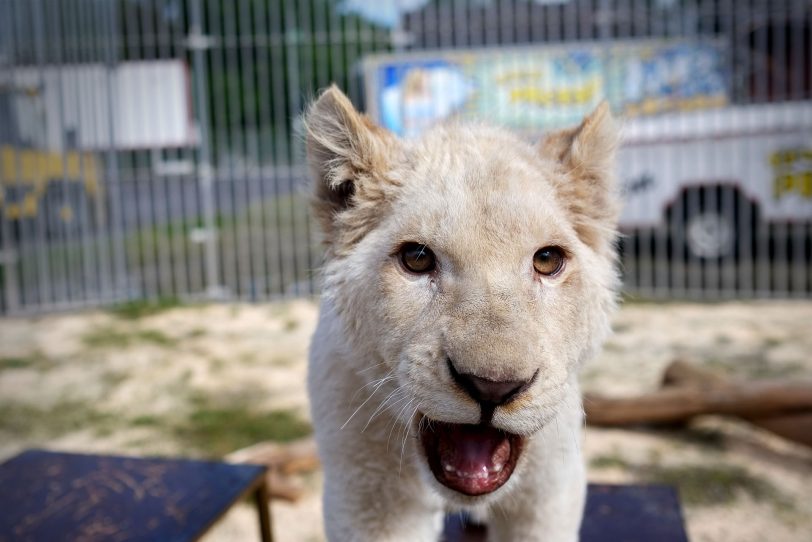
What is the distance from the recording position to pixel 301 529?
4270 mm

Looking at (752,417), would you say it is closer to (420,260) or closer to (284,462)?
(284,462)

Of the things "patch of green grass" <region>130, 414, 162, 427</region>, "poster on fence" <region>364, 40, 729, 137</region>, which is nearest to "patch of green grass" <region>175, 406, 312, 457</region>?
"patch of green grass" <region>130, 414, 162, 427</region>

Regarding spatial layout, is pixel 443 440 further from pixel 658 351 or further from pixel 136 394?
pixel 658 351

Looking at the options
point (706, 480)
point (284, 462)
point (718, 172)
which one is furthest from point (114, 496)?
point (718, 172)

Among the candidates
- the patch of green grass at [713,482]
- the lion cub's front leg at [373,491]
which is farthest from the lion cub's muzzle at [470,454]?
the patch of green grass at [713,482]

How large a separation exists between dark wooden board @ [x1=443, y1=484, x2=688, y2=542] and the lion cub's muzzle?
1004mm

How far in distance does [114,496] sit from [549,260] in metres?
2.37

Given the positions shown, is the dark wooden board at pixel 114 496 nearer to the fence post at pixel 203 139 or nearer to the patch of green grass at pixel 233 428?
the patch of green grass at pixel 233 428

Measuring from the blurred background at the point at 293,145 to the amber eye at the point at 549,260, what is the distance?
4.97 meters

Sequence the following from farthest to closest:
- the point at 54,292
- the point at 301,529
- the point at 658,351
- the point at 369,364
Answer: the point at 54,292 → the point at 658,351 → the point at 301,529 → the point at 369,364

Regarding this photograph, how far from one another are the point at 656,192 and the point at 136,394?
22.2 ft

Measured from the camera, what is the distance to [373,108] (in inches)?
388

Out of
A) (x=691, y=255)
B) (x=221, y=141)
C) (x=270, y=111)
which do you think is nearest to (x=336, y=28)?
(x=270, y=111)

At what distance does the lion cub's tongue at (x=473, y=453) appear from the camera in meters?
1.91
